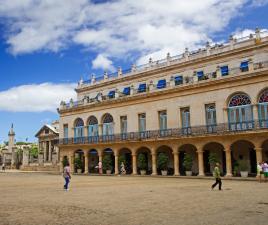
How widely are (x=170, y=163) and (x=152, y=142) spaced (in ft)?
9.92

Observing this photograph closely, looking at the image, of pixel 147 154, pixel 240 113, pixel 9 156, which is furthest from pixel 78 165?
pixel 9 156

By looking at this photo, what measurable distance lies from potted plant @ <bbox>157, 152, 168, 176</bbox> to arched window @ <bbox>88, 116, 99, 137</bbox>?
31.5 ft

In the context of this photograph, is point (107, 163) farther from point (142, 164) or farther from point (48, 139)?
point (48, 139)

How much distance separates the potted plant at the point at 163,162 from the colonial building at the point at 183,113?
65cm

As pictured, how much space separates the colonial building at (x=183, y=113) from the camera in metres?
27.5

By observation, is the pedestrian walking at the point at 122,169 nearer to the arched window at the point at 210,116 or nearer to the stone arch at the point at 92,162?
the stone arch at the point at 92,162

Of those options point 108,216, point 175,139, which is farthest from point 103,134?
point 108,216

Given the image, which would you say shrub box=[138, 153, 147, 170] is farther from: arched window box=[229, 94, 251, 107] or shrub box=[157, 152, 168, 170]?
arched window box=[229, 94, 251, 107]

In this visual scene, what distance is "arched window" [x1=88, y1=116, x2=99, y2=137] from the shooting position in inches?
1518

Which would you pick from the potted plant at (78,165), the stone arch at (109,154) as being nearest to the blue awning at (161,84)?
the stone arch at (109,154)

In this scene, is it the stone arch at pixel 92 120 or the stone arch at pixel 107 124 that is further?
the stone arch at pixel 92 120

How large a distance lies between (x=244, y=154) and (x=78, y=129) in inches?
776

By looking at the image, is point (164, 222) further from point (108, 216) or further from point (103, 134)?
point (103, 134)

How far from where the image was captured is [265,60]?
29.5 meters
